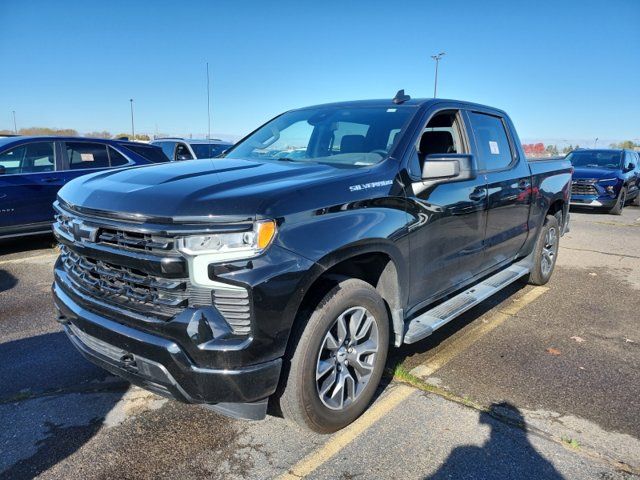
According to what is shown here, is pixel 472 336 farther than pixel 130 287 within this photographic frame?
Yes

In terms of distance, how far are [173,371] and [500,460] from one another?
1.79 m

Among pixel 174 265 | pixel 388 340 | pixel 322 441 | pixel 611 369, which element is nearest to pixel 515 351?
pixel 611 369

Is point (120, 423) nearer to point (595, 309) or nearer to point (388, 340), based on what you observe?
point (388, 340)

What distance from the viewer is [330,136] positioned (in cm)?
390

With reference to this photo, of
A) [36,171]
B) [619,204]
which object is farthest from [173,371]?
[619,204]

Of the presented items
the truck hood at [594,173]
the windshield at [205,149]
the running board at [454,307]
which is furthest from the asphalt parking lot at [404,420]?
the windshield at [205,149]

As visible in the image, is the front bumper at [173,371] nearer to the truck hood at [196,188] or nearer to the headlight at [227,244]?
the headlight at [227,244]

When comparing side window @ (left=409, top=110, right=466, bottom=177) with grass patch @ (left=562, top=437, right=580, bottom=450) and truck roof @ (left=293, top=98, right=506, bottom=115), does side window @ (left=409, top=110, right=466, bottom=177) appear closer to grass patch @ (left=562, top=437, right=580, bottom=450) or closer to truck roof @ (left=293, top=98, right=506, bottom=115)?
truck roof @ (left=293, top=98, right=506, bottom=115)

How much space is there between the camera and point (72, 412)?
10.1 feet

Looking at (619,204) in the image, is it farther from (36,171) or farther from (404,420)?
(36,171)

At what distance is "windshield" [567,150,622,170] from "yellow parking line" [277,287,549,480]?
1152 cm

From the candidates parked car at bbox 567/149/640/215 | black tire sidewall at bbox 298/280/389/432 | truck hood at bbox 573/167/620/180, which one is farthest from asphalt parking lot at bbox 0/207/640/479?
truck hood at bbox 573/167/620/180

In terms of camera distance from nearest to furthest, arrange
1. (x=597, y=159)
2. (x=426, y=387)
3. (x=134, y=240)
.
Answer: (x=134, y=240) → (x=426, y=387) → (x=597, y=159)

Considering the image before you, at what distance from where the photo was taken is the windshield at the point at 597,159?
1445 cm
